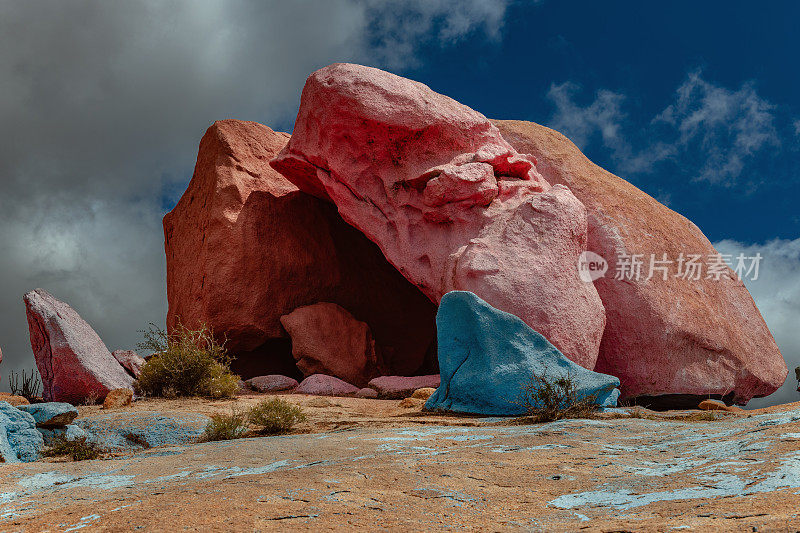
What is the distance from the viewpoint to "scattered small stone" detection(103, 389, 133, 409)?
7.29m

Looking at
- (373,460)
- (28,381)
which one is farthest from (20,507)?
(28,381)

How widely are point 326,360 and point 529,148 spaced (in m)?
5.22

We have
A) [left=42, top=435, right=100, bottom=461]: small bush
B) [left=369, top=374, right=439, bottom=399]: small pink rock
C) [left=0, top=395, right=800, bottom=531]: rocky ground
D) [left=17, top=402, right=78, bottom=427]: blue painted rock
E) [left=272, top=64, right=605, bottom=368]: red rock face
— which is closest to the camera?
[left=0, top=395, right=800, bottom=531]: rocky ground

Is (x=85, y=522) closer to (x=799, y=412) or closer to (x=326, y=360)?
(x=799, y=412)

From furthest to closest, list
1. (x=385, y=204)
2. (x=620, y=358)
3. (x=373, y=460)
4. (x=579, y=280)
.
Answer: (x=385, y=204), (x=620, y=358), (x=579, y=280), (x=373, y=460)

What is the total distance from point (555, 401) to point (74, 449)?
4279mm

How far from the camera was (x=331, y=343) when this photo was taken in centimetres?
1137

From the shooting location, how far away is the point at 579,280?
875cm

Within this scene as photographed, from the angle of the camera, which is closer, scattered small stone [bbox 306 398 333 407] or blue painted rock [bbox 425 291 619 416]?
blue painted rock [bbox 425 291 619 416]

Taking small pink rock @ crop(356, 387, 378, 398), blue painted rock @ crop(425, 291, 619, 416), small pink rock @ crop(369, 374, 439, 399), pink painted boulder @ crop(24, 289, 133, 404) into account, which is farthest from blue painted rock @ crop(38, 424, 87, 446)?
small pink rock @ crop(369, 374, 439, 399)

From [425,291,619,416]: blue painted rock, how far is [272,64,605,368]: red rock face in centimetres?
78

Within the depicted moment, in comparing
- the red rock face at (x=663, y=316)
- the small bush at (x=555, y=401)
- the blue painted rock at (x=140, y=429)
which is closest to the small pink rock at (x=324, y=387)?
the blue painted rock at (x=140, y=429)

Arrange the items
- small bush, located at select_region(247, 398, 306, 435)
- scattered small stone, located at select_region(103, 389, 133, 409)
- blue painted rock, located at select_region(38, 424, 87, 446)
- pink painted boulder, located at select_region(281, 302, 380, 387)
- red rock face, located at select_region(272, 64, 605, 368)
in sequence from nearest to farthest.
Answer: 1. blue painted rock, located at select_region(38, 424, 87, 446)
2. small bush, located at select_region(247, 398, 306, 435)
3. scattered small stone, located at select_region(103, 389, 133, 409)
4. red rock face, located at select_region(272, 64, 605, 368)
5. pink painted boulder, located at select_region(281, 302, 380, 387)

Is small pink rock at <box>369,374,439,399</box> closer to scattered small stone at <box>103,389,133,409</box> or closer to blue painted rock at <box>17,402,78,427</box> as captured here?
scattered small stone at <box>103,389,133,409</box>
